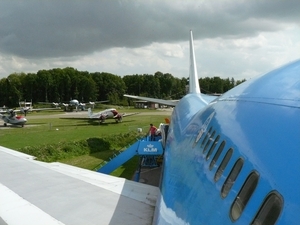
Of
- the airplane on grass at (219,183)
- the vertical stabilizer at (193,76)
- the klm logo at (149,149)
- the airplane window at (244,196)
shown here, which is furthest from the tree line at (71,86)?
the airplane window at (244,196)

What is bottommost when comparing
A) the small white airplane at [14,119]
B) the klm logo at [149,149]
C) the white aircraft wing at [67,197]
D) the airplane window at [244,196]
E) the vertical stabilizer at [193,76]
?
the small white airplane at [14,119]

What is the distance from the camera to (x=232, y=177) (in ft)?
11.8

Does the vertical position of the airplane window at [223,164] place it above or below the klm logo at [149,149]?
above

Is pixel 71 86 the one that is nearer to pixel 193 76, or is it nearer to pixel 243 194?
pixel 193 76

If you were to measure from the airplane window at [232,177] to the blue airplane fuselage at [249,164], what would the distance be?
12 mm

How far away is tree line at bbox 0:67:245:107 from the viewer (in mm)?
120938

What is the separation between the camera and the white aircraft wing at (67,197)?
21.2ft

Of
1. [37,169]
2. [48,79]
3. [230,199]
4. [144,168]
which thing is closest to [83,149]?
[144,168]

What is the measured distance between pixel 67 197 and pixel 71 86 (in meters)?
125

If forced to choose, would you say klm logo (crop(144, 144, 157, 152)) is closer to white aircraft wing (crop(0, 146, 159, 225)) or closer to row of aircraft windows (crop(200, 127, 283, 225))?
white aircraft wing (crop(0, 146, 159, 225))

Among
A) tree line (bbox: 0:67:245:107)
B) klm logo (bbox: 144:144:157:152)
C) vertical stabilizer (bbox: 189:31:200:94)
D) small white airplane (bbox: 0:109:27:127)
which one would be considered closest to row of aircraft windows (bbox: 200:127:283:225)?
klm logo (bbox: 144:144:157:152)

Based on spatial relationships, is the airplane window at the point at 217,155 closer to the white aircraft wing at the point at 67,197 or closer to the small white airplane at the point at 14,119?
the white aircraft wing at the point at 67,197

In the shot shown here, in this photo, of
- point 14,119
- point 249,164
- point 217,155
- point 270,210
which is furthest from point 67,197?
point 14,119

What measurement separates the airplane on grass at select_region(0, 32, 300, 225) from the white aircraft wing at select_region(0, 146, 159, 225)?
19mm
